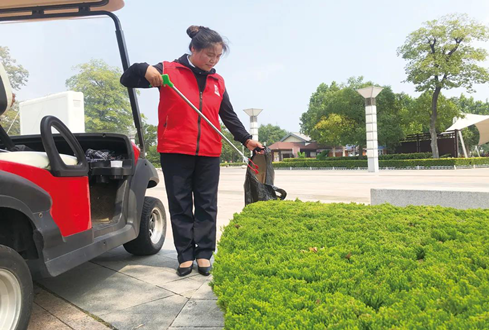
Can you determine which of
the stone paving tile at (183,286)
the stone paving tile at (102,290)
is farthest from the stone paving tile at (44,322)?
the stone paving tile at (183,286)

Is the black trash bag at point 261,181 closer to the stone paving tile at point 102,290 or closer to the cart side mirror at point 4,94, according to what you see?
the stone paving tile at point 102,290

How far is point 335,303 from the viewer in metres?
1.13

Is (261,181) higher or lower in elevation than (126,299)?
higher

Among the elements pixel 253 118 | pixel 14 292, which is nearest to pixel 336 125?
pixel 253 118

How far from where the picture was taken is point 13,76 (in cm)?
257

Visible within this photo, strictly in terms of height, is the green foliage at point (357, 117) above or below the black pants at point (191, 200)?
above

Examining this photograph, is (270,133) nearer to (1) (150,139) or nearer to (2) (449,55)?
(2) (449,55)

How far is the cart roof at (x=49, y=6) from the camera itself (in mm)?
2736

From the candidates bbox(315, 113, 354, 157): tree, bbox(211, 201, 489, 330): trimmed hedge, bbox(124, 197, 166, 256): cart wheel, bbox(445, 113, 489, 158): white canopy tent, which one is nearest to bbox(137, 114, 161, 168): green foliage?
bbox(124, 197, 166, 256): cart wheel

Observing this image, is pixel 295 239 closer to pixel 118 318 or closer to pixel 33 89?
pixel 118 318

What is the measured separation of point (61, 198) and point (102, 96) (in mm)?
1407

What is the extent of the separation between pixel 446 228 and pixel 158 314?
1.72 m

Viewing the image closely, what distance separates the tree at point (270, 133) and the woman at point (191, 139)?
74.6 metres

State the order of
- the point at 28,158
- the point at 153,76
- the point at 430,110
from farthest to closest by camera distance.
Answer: the point at 430,110, the point at 153,76, the point at 28,158
